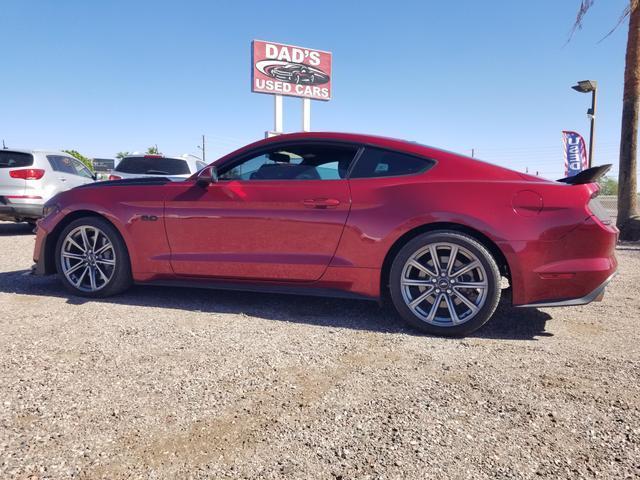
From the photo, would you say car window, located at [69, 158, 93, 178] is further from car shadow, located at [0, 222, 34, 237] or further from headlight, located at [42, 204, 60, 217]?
headlight, located at [42, 204, 60, 217]

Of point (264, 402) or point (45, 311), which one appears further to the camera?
point (45, 311)

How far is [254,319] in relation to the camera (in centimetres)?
339

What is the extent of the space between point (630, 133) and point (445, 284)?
27.9ft

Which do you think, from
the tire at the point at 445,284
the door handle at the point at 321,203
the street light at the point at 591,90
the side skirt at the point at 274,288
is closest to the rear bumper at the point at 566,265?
the tire at the point at 445,284

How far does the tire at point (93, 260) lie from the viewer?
152 inches

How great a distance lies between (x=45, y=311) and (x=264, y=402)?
2.41 metres

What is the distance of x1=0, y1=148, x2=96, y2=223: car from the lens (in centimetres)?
779

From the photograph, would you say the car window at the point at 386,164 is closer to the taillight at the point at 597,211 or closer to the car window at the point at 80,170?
the taillight at the point at 597,211

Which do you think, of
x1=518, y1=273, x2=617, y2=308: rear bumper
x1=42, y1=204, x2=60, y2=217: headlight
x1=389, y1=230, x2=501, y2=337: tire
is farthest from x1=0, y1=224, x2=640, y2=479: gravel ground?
x1=42, y1=204, x2=60, y2=217: headlight

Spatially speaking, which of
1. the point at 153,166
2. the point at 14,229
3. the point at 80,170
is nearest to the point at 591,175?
the point at 153,166

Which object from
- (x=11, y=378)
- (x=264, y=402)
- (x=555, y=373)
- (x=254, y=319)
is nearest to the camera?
(x=264, y=402)

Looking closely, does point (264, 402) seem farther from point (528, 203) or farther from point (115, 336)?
point (528, 203)

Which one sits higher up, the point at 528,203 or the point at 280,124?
the point at 280,124

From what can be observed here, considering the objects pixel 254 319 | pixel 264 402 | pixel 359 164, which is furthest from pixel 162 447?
pixel 359 164
